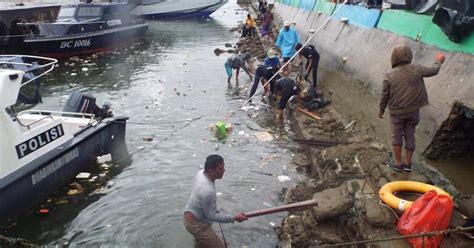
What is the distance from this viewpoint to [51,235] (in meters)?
6.27

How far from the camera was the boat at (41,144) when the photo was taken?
620 cm

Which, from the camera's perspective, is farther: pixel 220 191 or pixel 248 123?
pixel 248 123

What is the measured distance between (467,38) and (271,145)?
4.49m

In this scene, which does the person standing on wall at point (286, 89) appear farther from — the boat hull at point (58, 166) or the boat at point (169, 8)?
the boat at point (169, 8)

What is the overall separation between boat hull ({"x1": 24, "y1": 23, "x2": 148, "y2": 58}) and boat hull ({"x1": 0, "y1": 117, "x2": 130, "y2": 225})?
11.8 meters

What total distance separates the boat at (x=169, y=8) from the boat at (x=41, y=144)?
30.8 metres

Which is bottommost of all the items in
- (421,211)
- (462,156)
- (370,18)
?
(462,156)

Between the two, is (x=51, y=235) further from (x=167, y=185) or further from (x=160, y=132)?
(x=160, y=132)

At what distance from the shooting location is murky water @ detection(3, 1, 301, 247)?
6.26 meters

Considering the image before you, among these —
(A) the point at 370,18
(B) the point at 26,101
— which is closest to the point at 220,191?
(B) the point at 26,101

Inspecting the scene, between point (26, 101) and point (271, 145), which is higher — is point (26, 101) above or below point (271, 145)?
above

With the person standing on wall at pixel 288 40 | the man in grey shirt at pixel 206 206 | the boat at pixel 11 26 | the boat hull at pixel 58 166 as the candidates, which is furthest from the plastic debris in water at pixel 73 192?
the boat at pixel 11 26

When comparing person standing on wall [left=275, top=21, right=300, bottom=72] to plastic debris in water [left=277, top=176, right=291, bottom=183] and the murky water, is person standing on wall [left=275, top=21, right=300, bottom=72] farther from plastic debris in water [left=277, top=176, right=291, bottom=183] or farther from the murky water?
plastic debris in water [left=277, top=176, right=291, bottom=183]

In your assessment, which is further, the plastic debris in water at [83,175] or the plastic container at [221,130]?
the plastic container at [221,130]
